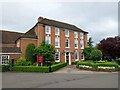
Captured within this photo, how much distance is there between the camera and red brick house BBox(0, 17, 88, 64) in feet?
119

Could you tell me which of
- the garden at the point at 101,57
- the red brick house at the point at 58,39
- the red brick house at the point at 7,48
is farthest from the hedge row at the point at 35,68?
the red brick house at the point at 58,39

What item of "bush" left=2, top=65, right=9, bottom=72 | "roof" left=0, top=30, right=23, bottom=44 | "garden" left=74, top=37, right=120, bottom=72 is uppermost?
"roof" left=0, top=30, right=23, bottom=44

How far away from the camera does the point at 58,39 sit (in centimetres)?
3938

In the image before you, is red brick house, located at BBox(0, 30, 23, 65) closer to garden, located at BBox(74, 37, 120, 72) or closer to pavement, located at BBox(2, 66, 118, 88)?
garden, located at BBox(74, 37, 120, 72)

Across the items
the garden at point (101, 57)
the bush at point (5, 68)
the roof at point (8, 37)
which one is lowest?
the bush at point (5, 68)

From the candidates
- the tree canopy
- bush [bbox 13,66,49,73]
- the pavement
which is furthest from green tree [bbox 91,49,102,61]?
the pavement

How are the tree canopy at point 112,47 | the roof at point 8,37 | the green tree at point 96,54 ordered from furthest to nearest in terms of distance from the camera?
the tree canopy at point 112,47 < the roof at point 8,37 < the green tree at point 96,54

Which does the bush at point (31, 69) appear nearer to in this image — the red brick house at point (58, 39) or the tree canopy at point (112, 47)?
the red brick house at point (58, 39)

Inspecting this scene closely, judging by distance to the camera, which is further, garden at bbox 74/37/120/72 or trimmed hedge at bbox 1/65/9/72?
trimmed hedge at bbox 1/65/9/72

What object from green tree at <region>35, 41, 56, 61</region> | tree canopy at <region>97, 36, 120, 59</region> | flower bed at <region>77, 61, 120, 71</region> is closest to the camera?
flower bed at <region>77, 61, 120, 71</region>

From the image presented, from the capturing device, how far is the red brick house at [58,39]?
119 feet

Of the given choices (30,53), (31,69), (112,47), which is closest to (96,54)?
(112,47)

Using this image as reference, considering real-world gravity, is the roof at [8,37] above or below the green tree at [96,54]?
above

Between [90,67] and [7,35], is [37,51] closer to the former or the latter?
[90,67]
